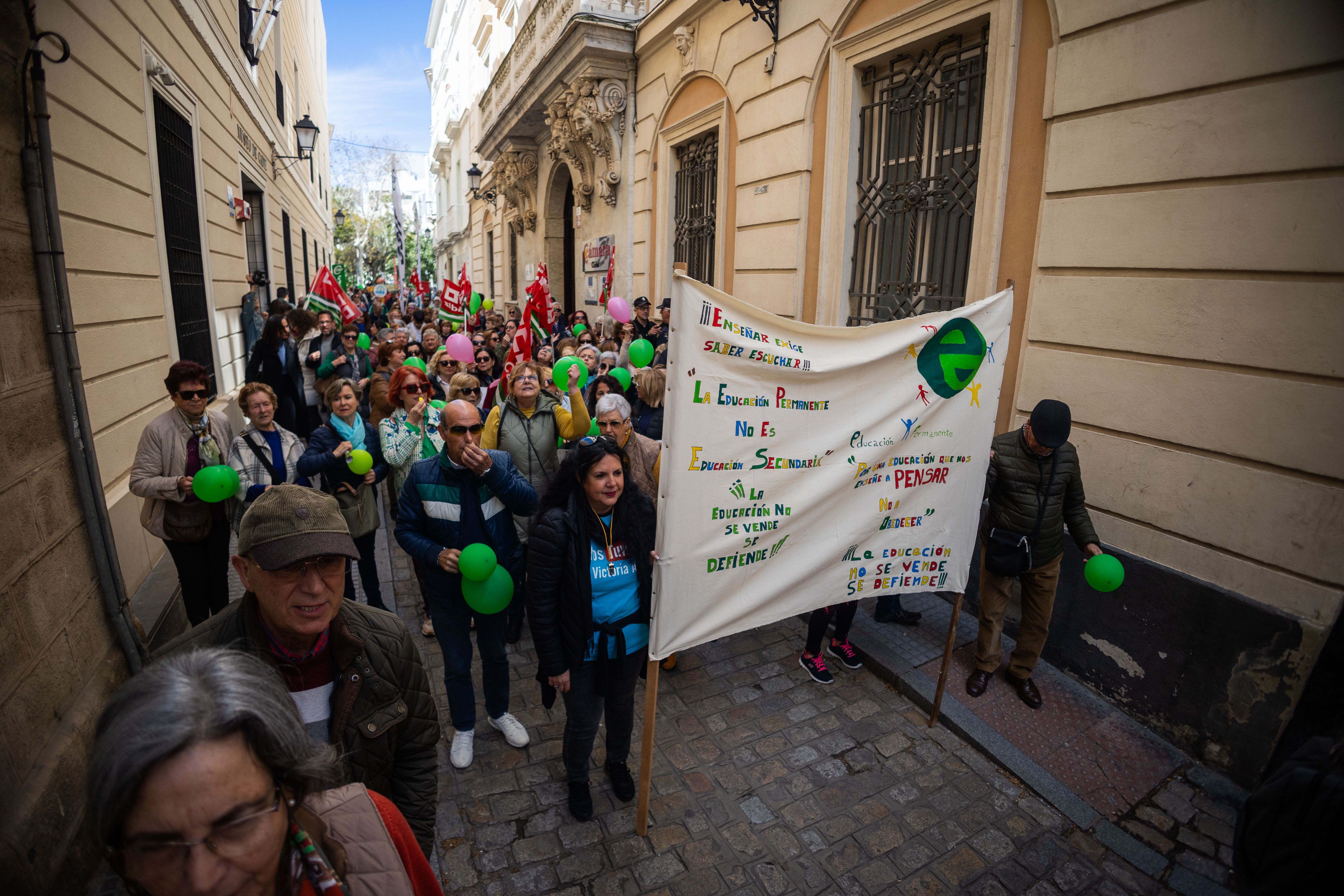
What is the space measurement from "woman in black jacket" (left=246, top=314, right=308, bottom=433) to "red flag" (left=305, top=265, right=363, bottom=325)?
154cm

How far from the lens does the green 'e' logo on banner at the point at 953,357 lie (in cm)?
329

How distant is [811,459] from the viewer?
10.1ft

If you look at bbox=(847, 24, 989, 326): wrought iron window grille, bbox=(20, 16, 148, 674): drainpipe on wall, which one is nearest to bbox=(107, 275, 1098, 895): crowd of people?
bbox=(20, 16, 148, 674): drainpipe on wall

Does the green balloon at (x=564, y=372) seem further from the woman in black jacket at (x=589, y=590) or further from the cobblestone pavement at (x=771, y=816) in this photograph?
the cobblestone pavement at (x=771, y=816)

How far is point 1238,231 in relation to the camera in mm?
3445

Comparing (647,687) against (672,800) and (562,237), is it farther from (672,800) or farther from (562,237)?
(562,237)

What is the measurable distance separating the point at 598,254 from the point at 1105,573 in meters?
10.8

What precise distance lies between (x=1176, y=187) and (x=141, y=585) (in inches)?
286

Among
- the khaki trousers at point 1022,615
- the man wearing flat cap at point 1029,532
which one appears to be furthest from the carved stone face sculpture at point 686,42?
the khaki trousers at point 1022,615

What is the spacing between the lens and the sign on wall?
12.0 m

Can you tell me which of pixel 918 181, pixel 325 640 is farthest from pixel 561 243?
pixel 325 640

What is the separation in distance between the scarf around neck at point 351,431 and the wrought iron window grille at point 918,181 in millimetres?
4285

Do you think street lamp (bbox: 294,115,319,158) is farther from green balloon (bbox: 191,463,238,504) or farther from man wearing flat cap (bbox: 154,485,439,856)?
Result: man wearing flat cap (bbox: 154,485,439,856)

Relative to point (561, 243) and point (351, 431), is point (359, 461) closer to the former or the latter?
point (351, 431)
